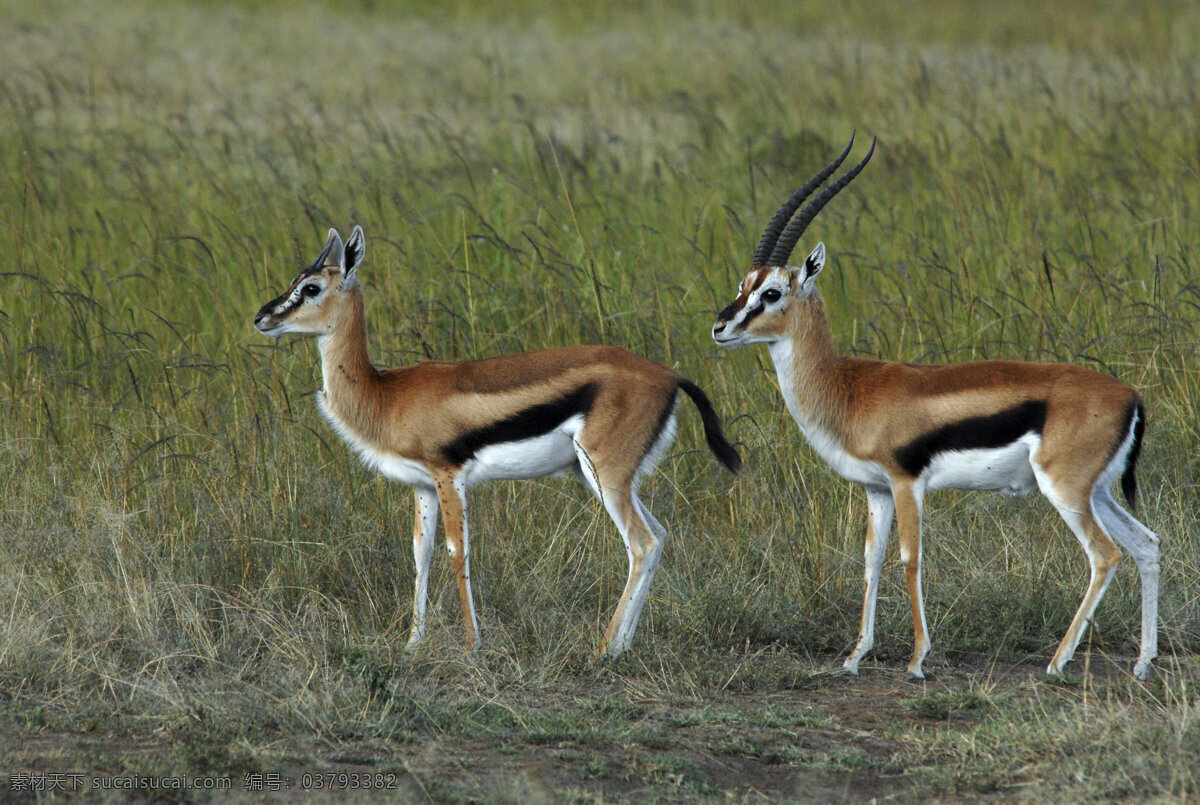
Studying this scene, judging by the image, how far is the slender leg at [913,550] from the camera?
15.2 ft

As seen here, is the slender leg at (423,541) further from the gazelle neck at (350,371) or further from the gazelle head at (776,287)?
the gazelle head at (776,287)

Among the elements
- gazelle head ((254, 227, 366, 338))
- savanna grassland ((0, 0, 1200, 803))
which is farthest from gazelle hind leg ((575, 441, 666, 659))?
gazelle head ((254, 227, 366, 338))

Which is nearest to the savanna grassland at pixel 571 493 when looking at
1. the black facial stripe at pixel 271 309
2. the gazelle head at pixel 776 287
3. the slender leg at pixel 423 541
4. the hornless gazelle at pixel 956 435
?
the slender leg at pixel 423 541

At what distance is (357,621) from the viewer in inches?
198

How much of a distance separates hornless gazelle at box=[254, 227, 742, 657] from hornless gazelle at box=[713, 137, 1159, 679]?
1.31 feet

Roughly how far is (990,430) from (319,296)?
2.57m

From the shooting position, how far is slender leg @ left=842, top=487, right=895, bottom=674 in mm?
4727

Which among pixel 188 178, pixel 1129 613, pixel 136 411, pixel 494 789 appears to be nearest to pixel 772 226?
pixel 1129 613

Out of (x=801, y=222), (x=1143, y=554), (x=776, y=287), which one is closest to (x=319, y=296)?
(x=776, y=287)

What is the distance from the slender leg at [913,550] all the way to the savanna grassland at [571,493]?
144mm

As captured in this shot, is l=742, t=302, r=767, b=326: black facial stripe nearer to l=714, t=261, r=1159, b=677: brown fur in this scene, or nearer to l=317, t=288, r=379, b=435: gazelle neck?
l=714, t=261, r=1159, b=677: brown fur

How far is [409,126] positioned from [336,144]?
1052mm

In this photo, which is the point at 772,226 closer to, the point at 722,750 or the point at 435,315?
the point at 722,750

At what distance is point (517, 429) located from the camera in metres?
4.77
